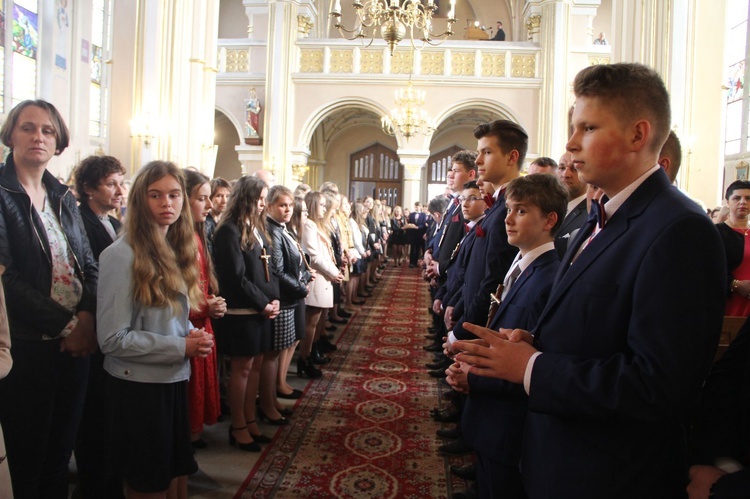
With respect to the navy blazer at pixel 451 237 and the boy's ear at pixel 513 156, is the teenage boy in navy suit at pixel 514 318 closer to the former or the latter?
the boy's ear at pixel 513 156

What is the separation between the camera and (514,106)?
1581cm

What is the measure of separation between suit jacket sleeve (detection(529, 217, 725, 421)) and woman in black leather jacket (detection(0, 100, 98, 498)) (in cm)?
189

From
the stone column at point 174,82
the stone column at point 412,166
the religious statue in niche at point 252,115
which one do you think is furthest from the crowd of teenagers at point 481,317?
the religious statue in niche at point 252,115

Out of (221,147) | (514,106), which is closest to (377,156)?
(221,147)

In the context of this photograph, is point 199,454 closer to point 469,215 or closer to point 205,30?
point 469,215

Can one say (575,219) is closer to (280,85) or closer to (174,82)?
(174,82)

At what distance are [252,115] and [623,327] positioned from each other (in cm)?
1571

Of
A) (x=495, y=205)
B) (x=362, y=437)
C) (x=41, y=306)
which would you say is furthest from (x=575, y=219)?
(x=41, y=306)

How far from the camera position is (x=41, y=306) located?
2070 mm

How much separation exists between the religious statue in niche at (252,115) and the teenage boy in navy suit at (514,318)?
1457 cm

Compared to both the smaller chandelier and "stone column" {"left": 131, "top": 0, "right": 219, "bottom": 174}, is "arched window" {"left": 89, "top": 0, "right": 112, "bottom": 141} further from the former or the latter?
the smaller chandelier

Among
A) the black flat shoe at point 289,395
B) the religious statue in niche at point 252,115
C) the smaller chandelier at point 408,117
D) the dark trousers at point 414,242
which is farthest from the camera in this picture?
the religious statue in niche at point 252,115

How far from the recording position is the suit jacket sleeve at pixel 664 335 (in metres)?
1.14

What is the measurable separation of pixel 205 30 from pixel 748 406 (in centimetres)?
1062
